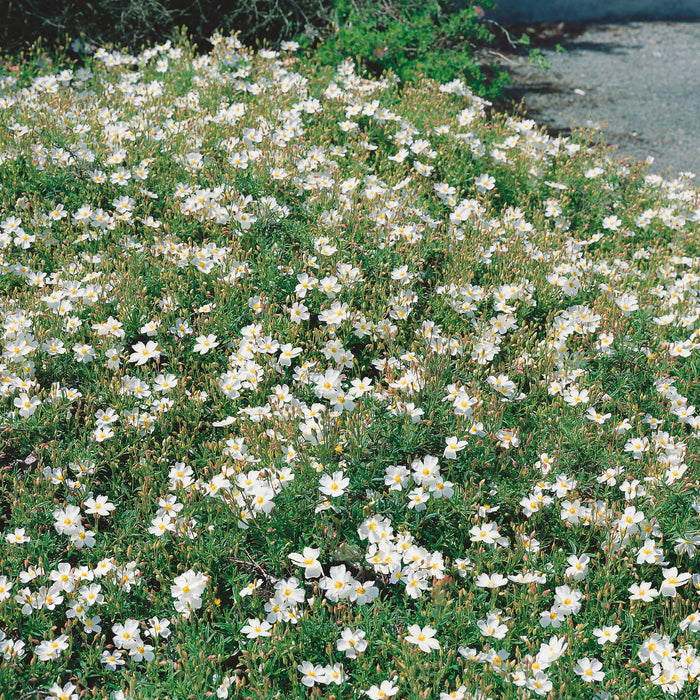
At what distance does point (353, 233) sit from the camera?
4828 mm

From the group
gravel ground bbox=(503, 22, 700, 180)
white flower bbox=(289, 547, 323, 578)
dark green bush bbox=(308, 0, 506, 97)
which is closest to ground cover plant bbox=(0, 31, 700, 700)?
white flower bbox=(289, 547, 323, 578)

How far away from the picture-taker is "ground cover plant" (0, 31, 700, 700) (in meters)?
2.94

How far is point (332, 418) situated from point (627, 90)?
330 inches

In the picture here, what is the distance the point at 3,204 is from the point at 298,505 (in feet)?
10.9

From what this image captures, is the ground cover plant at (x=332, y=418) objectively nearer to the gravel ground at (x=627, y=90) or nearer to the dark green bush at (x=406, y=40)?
the dark green bush at (x=406, y=40)

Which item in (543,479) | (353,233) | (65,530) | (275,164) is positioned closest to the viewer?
(65,530)

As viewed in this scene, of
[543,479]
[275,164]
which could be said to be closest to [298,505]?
[543,479]

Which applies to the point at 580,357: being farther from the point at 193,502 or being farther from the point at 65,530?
the point at 65,530

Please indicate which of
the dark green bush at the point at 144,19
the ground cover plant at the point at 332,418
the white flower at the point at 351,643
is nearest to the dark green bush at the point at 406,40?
the dark green bush at the point at 144,19

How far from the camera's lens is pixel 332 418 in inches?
145

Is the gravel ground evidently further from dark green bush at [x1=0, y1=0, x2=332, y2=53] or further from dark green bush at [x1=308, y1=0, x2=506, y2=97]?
dark green bush at [x1=0, y1=0, x2=332, y2=53]

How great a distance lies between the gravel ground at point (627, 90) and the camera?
27.5 ft

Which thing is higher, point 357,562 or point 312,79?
point 312,79

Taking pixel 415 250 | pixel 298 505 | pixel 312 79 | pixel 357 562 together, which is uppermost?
pixel 312 79
